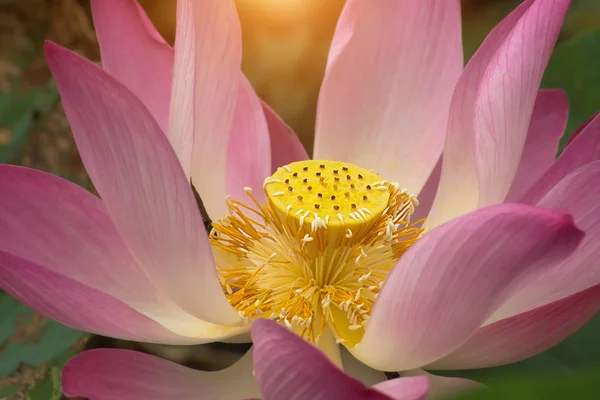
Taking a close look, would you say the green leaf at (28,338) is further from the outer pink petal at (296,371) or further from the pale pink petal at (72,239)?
the outer pink petal at (296,371)

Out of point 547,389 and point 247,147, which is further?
point 247,147

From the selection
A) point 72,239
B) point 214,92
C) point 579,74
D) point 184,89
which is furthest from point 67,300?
point 579,74

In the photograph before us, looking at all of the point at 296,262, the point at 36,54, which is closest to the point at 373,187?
the point at 296,262

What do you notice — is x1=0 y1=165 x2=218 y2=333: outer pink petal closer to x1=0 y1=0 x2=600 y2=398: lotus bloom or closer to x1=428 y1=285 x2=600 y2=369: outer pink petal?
x1=0 y1=0 x2=600 y2=398: lotus bloom

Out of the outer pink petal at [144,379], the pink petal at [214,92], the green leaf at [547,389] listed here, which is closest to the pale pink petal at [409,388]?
the green leaf at [547,389]

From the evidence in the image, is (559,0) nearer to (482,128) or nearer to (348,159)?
(482,128)

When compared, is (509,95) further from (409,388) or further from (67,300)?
(67,300)
